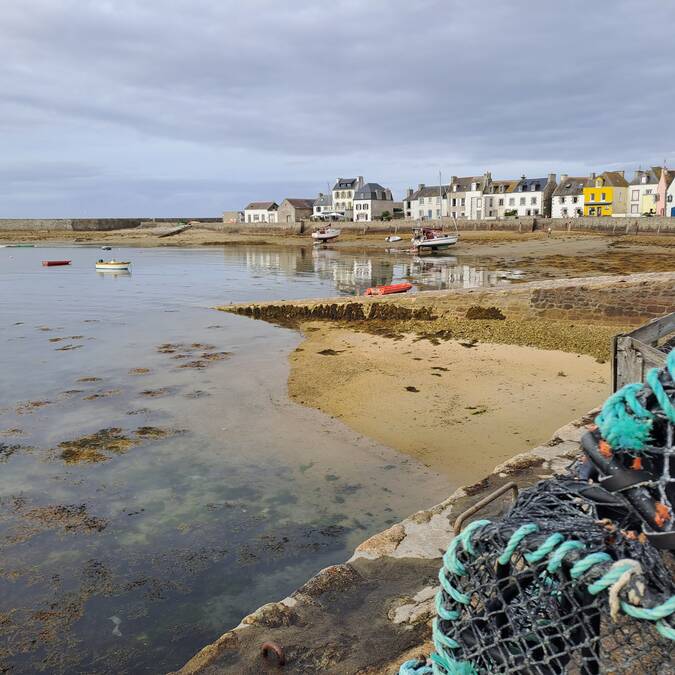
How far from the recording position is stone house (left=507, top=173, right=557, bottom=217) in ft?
252

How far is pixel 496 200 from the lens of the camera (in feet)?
268

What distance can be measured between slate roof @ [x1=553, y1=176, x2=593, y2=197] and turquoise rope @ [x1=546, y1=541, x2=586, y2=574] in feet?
256

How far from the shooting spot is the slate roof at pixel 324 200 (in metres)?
106

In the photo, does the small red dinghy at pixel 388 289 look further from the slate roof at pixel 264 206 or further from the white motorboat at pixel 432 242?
the slate roof at pixel 264 206

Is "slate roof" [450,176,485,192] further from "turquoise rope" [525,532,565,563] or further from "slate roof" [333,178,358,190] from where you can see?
"turquoise rope" [525,532,565,563]

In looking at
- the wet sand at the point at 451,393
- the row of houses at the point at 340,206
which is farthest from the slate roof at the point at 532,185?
the wet sand at the point at 451,393

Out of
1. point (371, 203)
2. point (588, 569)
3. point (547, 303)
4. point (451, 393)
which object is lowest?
point (451, 393)

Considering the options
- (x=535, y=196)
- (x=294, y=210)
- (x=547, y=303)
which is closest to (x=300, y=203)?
(x=294, y=210)

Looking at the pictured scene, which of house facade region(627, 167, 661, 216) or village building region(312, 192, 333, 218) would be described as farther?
village building region(312, 192, 333, 218)

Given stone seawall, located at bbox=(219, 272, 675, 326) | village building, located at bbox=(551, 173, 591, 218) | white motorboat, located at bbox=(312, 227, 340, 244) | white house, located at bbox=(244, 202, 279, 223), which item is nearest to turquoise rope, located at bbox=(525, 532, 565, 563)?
stone seawall, located at bbox=(219, 272, 675, 326)

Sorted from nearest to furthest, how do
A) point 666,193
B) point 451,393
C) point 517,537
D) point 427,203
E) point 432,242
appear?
point 517,537 < point 451,393 < point 432,242 < point 666,193 < point 427,203

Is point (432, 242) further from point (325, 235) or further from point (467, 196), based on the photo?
point (467, 196)

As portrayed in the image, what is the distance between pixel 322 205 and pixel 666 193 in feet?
190

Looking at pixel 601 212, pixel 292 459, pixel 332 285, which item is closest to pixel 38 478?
pixel 292 459
